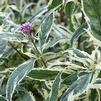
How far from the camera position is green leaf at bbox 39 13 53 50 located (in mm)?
1209

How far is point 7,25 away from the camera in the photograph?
144 cm

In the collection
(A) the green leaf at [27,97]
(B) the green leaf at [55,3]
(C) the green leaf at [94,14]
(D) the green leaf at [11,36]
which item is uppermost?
(B) the green leaf at [55,3]

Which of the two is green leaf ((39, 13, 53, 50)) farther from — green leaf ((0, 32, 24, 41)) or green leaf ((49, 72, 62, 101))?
green leaf ((49, 72, 62, 101))

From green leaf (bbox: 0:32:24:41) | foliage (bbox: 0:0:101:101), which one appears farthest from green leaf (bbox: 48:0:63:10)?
green leaf (bbox: 0:32:24:41)

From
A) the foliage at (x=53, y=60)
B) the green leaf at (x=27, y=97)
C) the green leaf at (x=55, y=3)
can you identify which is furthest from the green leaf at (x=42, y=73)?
the green leaf at (x=55, y=3)

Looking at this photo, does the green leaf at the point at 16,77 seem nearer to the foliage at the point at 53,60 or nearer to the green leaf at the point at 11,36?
the foliage at the point at 53,60

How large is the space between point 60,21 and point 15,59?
77 cm

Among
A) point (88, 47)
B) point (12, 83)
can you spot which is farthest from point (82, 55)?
point (88, 47)

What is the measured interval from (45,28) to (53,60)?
219mm

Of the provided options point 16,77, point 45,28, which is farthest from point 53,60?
point 16,77

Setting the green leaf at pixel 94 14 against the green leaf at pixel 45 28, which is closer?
the green leaf at pixel 94 14

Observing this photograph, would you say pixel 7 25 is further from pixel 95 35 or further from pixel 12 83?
pixel 95 35

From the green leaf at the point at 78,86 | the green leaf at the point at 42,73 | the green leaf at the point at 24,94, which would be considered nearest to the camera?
the green leaf at the point at 78,86

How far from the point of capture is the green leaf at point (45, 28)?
1.21 metres
